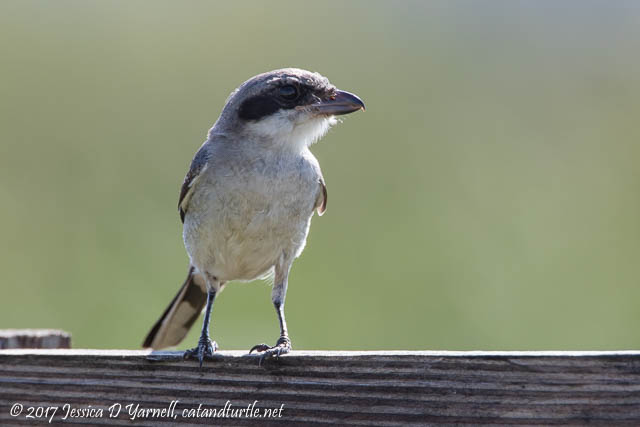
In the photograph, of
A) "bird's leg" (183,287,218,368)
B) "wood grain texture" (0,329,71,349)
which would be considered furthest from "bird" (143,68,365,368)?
"wood grain texture" (0,329,71,349)

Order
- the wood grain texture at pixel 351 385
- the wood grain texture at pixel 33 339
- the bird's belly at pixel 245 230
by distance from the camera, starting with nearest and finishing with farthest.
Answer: the wood grain texture at pixel 351 385 → the wood grain texture at pixel 33 339 → the bird's belly at pixel 245 230

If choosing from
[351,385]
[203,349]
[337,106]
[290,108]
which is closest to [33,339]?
[203,349]

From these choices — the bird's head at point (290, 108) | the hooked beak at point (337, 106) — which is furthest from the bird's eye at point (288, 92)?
the hooked beak at point (337, 106)

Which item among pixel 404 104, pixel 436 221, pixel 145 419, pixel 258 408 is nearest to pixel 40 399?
pixel 145 419

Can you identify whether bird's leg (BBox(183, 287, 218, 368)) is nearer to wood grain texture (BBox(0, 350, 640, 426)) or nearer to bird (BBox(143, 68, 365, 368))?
wood grain texture (BBox(0, 350, 640, 426))

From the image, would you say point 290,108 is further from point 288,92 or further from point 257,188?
point 257,188

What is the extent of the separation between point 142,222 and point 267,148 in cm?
289

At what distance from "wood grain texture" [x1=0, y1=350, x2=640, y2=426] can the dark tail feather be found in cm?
147

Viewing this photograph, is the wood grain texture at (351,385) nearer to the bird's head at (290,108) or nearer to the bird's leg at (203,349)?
the bird's leg at (203,349)

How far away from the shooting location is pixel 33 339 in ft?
10.9

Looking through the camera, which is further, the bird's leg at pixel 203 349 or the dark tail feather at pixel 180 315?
the dark tail feather at pixel 180 315

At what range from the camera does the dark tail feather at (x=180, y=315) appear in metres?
4.27

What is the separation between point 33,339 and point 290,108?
1.57m

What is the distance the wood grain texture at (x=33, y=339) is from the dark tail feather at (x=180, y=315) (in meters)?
0.89
